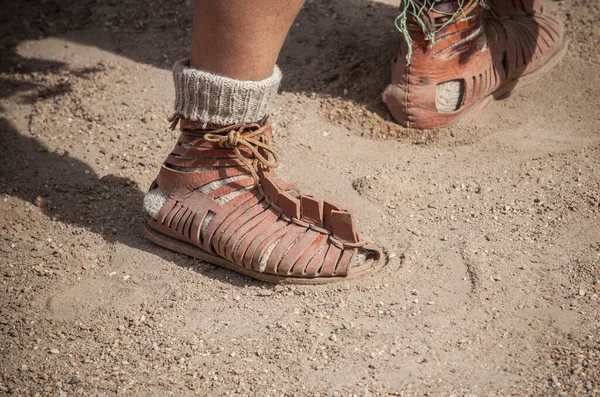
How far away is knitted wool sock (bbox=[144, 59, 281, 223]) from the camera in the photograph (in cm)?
187

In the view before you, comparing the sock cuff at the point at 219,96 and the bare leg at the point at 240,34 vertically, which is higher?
the bare leg at the point at 240,34

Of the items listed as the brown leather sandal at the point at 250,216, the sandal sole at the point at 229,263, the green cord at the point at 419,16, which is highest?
the green cord at the point at 419,16

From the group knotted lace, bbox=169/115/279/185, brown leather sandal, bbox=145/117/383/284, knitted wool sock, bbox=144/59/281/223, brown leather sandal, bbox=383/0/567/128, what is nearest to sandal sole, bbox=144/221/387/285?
brown leather sandal, bbox=145/117/383/284

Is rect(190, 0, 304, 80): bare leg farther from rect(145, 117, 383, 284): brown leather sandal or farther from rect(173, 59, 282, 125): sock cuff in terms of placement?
rect(145, 117, 383, 284): brown leather sandal

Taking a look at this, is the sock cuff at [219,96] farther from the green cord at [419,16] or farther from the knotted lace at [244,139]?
the green cord at [419,16]

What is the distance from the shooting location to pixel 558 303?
1825 mm

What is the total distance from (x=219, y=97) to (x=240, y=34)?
178mm

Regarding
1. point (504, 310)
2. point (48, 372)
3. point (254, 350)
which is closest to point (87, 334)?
point (48, 372)

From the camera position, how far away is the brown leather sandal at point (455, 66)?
255 centimetres

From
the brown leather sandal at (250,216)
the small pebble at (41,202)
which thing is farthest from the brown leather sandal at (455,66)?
the small pebble at (41,202)

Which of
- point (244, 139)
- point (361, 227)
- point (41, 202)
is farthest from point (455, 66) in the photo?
point (41, 202)

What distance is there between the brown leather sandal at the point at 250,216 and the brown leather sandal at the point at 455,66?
769 millimetres

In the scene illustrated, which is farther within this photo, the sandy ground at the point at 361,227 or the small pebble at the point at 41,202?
the small pebble at the point at 41,202

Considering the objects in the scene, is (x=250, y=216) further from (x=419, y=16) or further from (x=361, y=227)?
(x=419, y=16)
